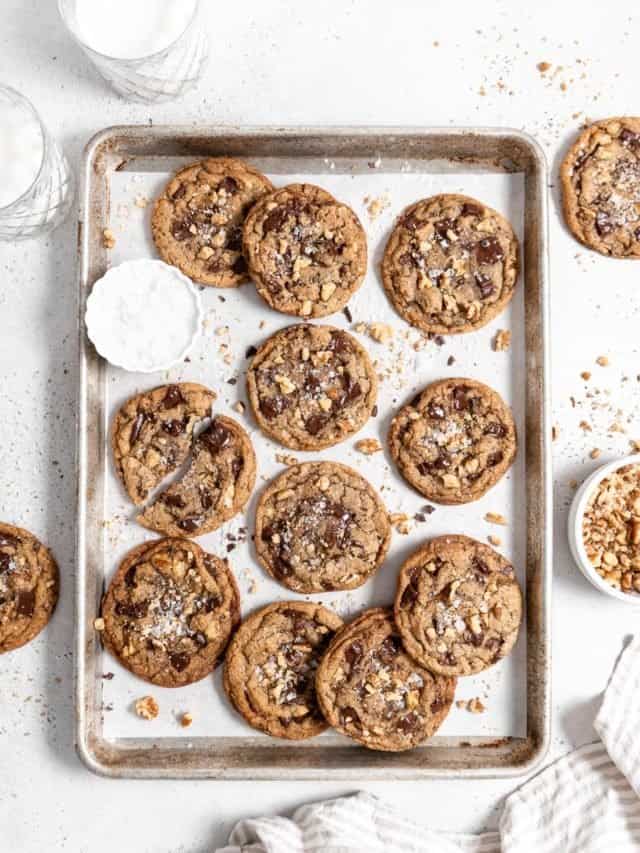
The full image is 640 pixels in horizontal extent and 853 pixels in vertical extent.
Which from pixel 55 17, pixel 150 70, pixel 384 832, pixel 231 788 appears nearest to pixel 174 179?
pixel 150 70

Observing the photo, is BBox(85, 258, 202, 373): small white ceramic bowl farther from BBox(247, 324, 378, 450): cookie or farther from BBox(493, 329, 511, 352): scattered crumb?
BBox(493, 329, 511, 352): scattered crumb

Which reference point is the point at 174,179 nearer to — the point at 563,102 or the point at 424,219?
the point at 424,219

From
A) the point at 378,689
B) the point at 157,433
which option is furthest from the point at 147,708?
the point at 157,433

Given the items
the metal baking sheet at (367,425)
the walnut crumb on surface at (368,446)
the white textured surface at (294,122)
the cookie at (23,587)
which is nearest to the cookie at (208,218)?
the metal baking sheet at (367,425)

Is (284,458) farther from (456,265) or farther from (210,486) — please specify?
(456,265)

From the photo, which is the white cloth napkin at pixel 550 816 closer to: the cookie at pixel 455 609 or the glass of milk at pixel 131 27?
the cookie at pixel 455 609

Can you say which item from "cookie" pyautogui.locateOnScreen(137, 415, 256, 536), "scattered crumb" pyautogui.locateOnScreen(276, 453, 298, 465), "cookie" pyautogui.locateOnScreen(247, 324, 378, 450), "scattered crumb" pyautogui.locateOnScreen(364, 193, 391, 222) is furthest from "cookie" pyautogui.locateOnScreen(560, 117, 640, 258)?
"cookie" pyautogui.locateOnScreen(137, 415, 256, 536)
